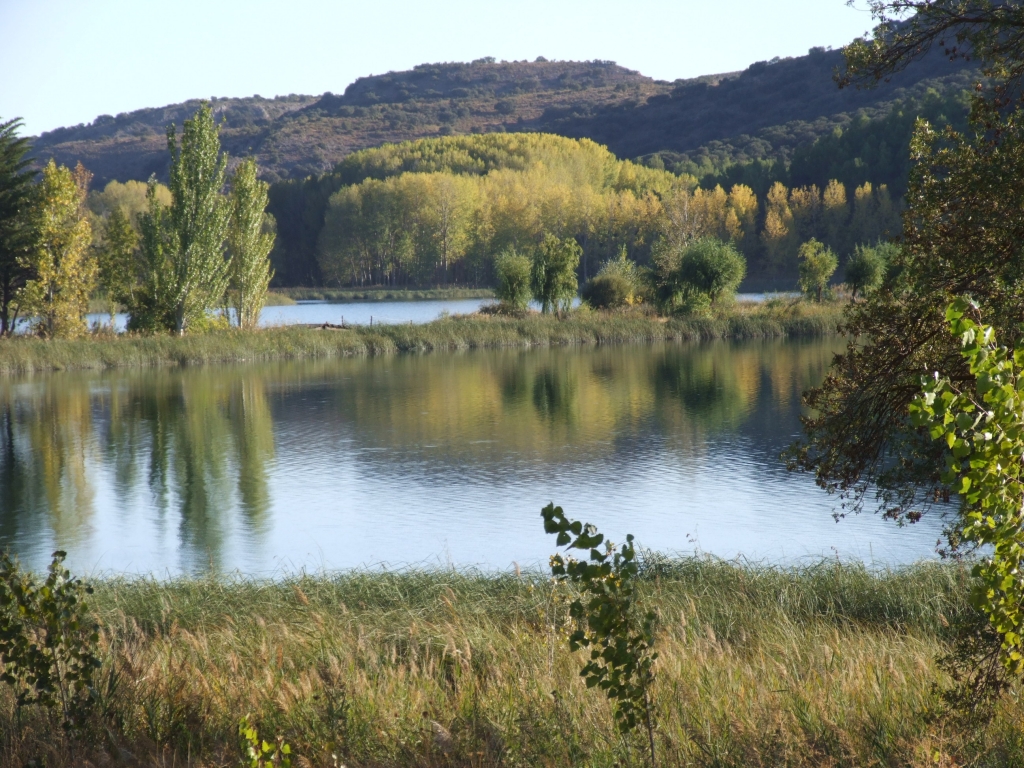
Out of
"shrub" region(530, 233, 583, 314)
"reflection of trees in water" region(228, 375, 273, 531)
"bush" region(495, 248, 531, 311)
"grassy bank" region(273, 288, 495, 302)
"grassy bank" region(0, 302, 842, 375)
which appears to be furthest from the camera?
"grassy bank" region(273, 288, 495, 302)

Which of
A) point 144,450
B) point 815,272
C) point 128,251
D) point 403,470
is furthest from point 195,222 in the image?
point 815,272

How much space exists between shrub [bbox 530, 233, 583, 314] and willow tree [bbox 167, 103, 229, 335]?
1380cm

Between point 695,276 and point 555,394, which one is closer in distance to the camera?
point 555,394

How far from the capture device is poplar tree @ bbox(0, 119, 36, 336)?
29.9 m

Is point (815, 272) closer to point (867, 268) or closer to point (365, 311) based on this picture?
point (867, 268)

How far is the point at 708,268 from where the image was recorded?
42312mm

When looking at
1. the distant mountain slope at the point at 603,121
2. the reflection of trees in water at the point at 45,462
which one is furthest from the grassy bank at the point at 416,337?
the distant mountain slope at the point at 603,121

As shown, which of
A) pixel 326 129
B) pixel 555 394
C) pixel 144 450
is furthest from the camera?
pixel 326 129

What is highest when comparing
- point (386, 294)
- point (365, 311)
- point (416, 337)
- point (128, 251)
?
point (128, 251)

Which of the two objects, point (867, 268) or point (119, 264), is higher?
point (119, 264)

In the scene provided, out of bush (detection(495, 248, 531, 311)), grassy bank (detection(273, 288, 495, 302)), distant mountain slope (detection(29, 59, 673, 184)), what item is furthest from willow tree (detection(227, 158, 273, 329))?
distant mountain slope (detection(29, 59, 673, 184))

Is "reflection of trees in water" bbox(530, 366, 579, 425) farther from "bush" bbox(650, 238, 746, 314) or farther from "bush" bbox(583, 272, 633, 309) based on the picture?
"bush" bbox(583, 272, 633, 309)

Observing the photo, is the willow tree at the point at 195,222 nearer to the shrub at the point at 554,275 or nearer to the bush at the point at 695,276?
the shrub at the point at 554,275

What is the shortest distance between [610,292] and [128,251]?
20.2 m
